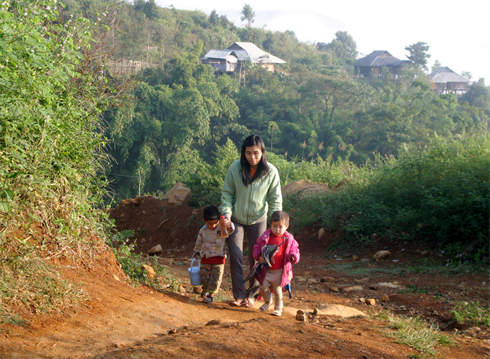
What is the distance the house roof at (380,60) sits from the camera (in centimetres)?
5044

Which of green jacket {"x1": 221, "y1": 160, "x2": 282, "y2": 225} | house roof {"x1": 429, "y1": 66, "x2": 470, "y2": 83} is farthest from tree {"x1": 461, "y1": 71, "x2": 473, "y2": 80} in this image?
green jacket {"x1": 221, "y1": 160, "x2": 282, "y2": 225}

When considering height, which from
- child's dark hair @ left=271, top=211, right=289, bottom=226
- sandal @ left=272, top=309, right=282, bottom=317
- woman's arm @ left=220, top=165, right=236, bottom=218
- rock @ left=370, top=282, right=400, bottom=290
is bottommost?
rock @ left=370, top=282, right=400, bottom=290

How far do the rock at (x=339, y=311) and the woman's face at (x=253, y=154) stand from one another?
1.57m

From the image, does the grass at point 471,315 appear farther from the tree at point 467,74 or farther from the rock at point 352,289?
the tree at point 467,74

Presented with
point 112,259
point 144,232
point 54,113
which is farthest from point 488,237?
point 144,232

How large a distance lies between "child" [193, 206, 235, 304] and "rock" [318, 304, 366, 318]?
1.04 metres

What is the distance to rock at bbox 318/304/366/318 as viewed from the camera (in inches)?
169

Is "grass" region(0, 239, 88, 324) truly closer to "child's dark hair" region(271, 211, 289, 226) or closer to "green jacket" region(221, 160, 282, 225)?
"green jacket" region(221, 160, 282, 225)

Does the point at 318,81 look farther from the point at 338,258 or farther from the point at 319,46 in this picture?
the point at 319,46

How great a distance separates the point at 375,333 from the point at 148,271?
7.88ft

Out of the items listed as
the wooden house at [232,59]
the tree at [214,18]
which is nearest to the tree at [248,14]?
the tree at [214,18]

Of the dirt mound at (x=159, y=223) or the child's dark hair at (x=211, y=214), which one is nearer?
the child's dark hair at (x=211, y=214)

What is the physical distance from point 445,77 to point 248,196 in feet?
164

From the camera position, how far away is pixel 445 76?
48031mm
